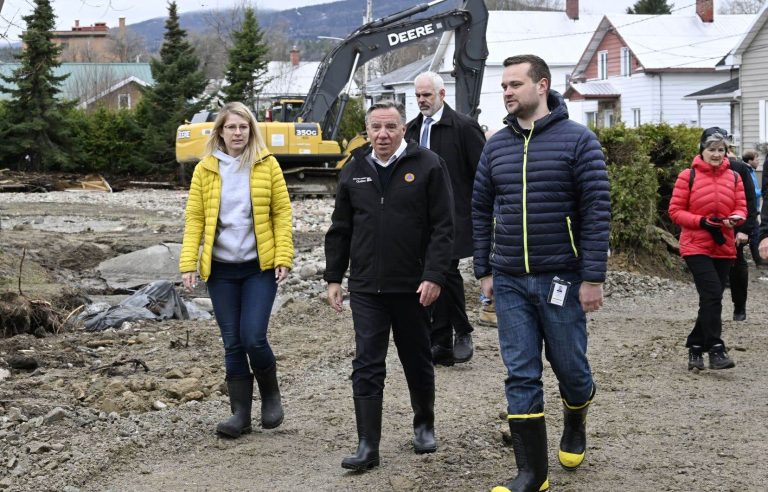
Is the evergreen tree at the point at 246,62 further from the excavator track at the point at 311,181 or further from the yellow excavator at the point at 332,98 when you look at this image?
the excavator track at the point at 311,181

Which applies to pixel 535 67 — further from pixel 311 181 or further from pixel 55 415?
pixel 311 181

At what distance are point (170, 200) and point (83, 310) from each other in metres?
22.1

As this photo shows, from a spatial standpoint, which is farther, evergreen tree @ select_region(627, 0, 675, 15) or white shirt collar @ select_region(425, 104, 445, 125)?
evergreen tree @ select_region(627, 0, 675, 15)

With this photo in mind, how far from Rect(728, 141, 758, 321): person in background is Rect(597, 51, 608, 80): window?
135 ft

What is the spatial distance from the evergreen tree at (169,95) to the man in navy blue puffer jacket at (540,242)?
40.3m

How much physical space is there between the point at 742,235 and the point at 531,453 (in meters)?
5.54

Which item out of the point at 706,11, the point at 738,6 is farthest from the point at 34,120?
the point at 738,6

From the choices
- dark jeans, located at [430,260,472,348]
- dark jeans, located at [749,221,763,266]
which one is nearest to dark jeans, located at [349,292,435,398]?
dark jeans, located at [430,260,472,348]

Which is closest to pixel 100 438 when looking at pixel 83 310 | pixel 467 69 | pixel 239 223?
pixel 239 223

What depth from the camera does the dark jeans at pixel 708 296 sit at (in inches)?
340

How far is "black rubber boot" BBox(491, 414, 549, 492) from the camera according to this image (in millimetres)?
5379

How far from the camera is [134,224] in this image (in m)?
23.3

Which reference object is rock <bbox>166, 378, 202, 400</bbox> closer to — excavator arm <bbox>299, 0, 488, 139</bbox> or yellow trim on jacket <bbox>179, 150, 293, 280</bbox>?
yellow trim on jacket <bbox>179, 150, 293, 280</bbox>

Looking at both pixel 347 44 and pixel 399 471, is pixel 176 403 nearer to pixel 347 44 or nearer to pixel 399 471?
pixel 399 471
